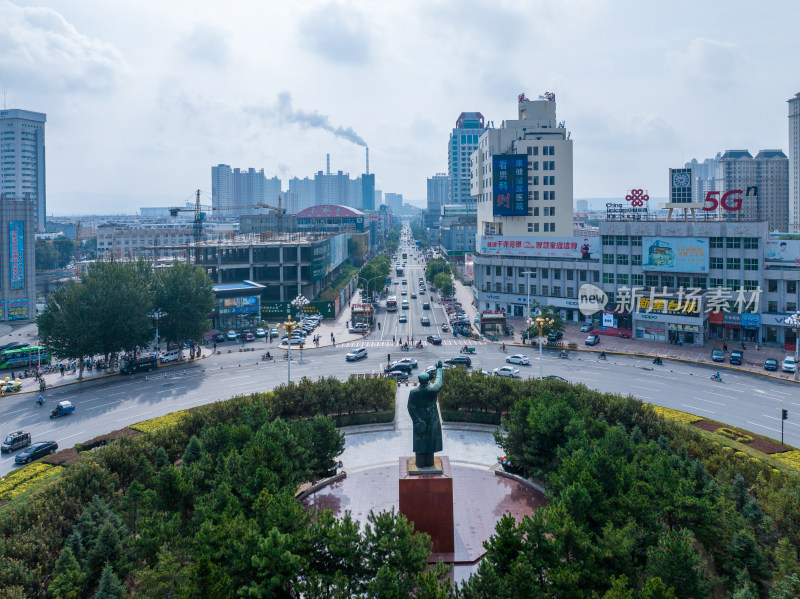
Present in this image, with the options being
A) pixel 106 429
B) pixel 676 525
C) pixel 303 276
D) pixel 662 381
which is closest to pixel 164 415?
pixel 106 429

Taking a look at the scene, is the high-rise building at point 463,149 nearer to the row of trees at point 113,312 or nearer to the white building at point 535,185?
the white building at point 535,185

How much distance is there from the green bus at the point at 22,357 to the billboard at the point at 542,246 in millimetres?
48772

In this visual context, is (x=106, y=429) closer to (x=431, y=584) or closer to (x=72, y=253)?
(x=431, y=584)

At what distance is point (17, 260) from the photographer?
7225 cm

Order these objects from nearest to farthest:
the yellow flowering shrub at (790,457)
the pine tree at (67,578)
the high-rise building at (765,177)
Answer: the pine tree at (67,578) → the yellow flowering shrub at (790,457) → the high-rise building at (765,177)

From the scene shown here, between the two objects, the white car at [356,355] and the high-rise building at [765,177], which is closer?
the white car at [356,355]

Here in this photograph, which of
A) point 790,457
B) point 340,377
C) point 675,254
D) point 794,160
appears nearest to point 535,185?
point 675,254

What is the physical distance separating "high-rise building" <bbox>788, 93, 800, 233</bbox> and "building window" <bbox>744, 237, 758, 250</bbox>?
110708mm

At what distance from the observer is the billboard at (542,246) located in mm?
64387

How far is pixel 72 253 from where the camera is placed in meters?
144

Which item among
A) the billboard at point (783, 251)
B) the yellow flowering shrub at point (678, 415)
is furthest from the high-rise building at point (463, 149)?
the yellow flowering shrub at point (678, 415)

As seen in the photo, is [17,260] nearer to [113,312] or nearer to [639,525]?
[113,312]

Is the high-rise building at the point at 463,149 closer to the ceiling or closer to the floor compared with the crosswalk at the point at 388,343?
closer to the ceiling

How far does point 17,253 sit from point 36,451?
52.3m
